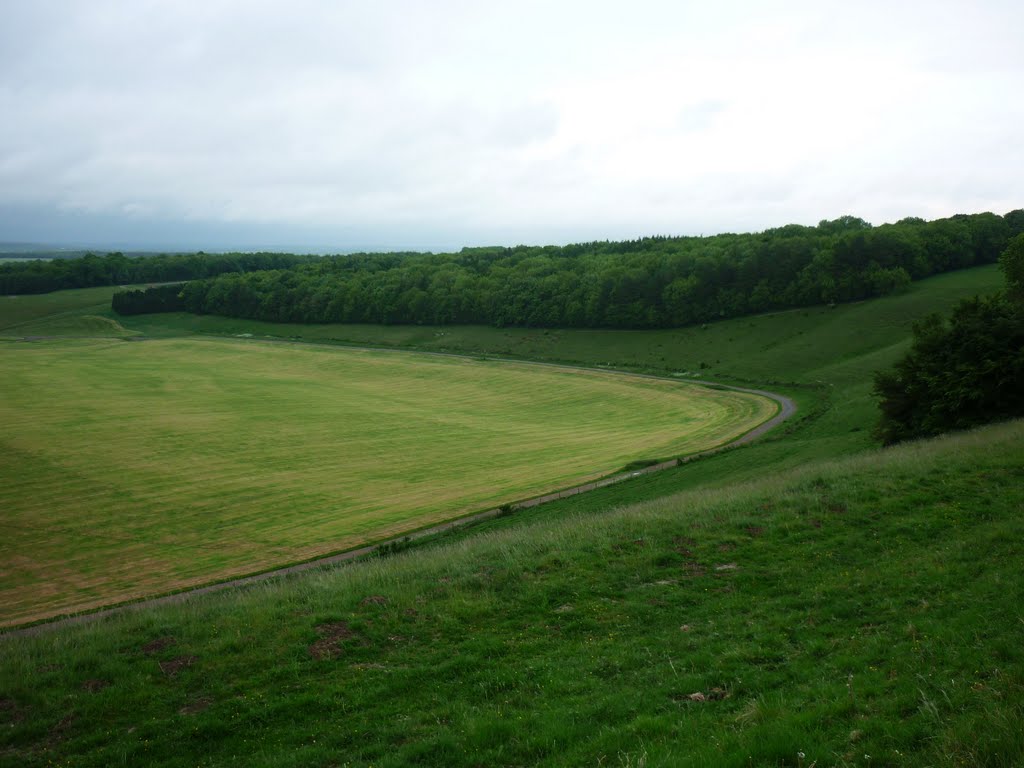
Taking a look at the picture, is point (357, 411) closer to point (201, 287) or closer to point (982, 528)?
point (982, 528)

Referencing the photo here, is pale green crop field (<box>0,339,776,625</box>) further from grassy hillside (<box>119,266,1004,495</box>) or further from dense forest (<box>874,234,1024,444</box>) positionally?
dense forest (<box>874,234,1024,444</box>)

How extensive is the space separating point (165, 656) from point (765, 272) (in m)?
91.5

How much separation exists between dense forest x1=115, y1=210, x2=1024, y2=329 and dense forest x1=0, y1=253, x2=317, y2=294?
99.5ft

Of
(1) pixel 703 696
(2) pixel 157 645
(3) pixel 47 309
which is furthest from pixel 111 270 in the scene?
(1) pixel 703 696

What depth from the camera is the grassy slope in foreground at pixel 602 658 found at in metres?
8.06

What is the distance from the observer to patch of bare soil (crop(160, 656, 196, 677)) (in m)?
12.1

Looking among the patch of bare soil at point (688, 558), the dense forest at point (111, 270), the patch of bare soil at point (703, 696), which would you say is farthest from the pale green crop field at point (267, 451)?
the dense forest at point (111, 270)

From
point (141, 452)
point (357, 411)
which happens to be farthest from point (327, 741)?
point (357, 411)

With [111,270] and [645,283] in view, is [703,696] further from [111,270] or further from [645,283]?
[111,270]

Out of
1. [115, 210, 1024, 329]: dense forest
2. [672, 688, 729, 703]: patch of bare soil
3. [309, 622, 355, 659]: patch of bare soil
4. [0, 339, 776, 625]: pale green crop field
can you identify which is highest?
[115, 210, 1024, 329]: dense forest

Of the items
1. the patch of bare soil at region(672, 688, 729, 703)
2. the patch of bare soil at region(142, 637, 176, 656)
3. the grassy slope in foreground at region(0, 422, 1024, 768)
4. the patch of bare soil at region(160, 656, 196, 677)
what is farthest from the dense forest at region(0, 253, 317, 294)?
the patch of bare soil at region(672, 688, 729, 703)

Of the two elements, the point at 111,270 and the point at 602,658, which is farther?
the point at 111,270

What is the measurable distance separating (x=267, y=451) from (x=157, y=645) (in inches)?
1456

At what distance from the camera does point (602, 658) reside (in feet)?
36.7
